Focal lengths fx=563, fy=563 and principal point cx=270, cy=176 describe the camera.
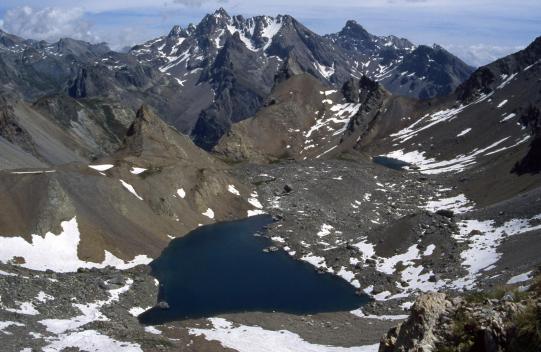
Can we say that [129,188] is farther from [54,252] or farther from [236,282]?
[236,282]

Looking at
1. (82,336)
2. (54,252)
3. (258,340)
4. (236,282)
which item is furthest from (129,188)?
(258,340)

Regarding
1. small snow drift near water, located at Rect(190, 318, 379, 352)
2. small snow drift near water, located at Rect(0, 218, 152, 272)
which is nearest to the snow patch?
small snow drift near water, located at Rect(0, 218, 152, 272)

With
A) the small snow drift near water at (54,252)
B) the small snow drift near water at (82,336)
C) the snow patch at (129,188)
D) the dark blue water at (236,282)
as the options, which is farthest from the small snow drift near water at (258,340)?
the snow patch at (129,188)

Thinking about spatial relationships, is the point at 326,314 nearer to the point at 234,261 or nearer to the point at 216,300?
the point at 216,300

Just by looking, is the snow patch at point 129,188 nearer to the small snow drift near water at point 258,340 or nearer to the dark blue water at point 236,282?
the dark blue water at point 236,282

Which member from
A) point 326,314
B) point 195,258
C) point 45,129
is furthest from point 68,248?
point 45,129

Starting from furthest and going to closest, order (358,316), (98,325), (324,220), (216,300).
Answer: (324,220)
(216,300)
(358,316)
(98,325)
